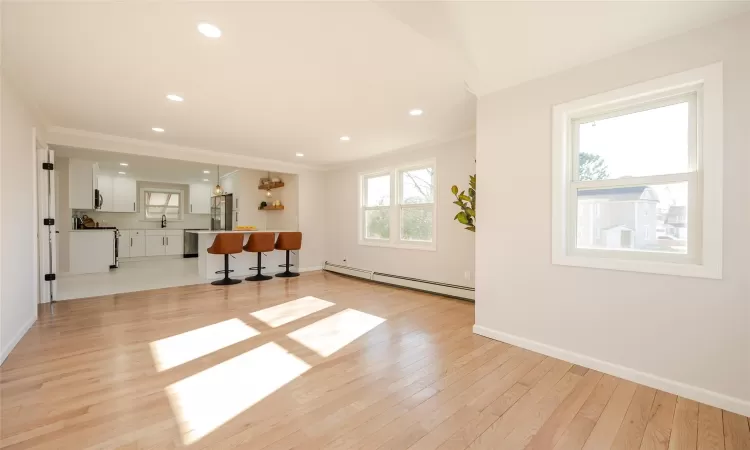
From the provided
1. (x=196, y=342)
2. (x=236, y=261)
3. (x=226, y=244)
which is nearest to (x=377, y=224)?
(x=226, y=244)

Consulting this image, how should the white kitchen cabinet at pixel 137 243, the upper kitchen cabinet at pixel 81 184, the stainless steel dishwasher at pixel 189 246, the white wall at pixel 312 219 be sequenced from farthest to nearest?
1. the stainless steel dishwasher at pixel 189 246
2. the white kitchen cabinet at pixel 137 243
3. the white wall at pixel 312 219
4. the upper kitchen cabinet at pixel 81 184

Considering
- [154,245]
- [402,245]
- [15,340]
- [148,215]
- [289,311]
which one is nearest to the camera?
[15,340]

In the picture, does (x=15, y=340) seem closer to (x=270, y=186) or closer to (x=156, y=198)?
(x=270, y=186)

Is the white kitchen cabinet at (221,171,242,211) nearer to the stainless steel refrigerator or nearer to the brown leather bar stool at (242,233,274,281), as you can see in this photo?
the stainless steel refrigerator

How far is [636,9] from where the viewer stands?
6.14 feet

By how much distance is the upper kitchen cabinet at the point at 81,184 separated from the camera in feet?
21.3

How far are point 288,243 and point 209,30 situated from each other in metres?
4.68

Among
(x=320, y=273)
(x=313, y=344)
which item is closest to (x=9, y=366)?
(x=313, y=344)

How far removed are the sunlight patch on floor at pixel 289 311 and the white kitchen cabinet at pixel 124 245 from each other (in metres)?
7.13

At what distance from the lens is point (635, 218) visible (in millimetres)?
2330

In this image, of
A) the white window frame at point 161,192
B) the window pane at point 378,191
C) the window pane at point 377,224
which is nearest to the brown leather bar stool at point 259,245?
the window pane at point 377,224

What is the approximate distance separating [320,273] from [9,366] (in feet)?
15.9

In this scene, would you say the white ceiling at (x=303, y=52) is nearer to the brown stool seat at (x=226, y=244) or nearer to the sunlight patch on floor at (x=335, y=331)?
the brown stool seat at (x=226, y=244)

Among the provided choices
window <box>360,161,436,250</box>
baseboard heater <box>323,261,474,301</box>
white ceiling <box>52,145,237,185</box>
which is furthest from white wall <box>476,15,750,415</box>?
white ceiling <box>52,145,237,185</box>
